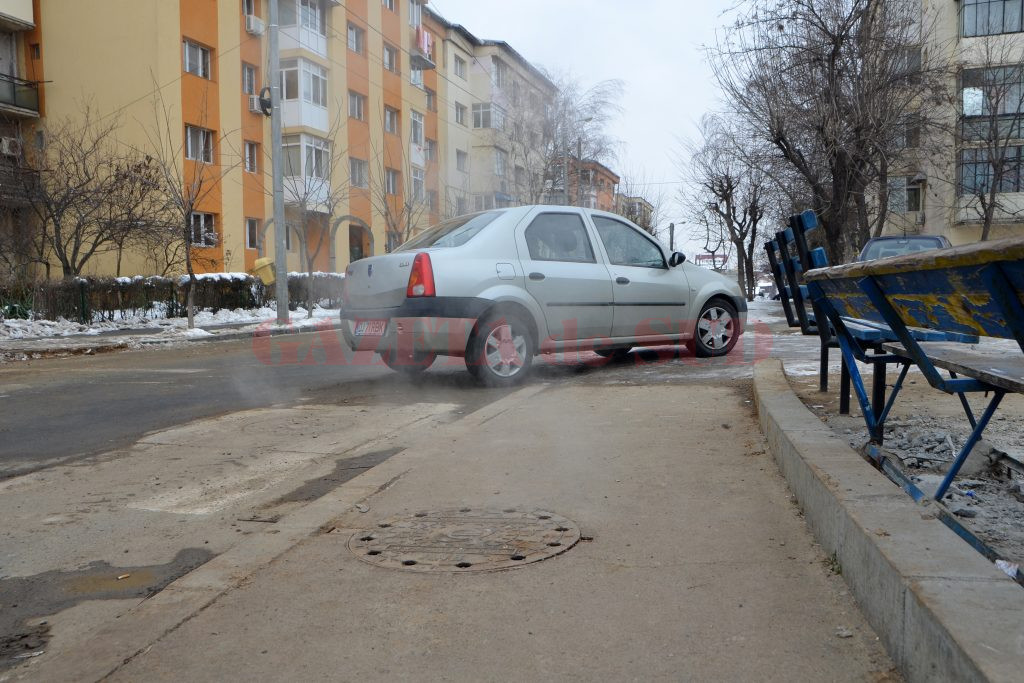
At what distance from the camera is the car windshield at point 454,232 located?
24.8 ft

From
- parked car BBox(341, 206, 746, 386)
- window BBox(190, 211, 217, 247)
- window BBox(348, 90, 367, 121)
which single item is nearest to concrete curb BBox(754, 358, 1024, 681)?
parked car BBox(341, 206, 746, 386)

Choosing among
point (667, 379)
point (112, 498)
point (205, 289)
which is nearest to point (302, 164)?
point (205, 289)

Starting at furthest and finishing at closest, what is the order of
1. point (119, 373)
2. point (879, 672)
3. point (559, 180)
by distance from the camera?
point (559, 180) → point (119, 373) → point (879, 672)

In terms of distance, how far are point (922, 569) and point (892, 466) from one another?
153 cm

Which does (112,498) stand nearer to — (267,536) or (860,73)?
(267,536)

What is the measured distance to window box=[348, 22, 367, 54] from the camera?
3629 centimetres

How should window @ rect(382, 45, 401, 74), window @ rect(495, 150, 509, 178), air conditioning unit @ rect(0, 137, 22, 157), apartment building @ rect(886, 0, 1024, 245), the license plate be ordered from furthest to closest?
1. window @ rect(495, 150, 509, 178)
2. window @ rect(382, 45, 401, 74)
3. apartment building @ rect(886, 0, 1024, 245)
4. air conditioning unit @ rect(0, 137, 22, 157)
5. the license plate

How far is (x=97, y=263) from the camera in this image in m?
25.7

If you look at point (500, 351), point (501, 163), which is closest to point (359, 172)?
point (501, 163)

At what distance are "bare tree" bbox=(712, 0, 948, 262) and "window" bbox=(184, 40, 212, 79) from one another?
16946mm

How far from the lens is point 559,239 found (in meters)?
8.09

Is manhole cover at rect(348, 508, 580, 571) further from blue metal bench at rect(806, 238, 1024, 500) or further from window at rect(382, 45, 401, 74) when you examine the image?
window at rect(382, 45, 401, 74)

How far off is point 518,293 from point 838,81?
13479mm

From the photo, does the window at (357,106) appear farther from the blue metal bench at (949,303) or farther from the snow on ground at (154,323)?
the blue metal bench at (949,303)
